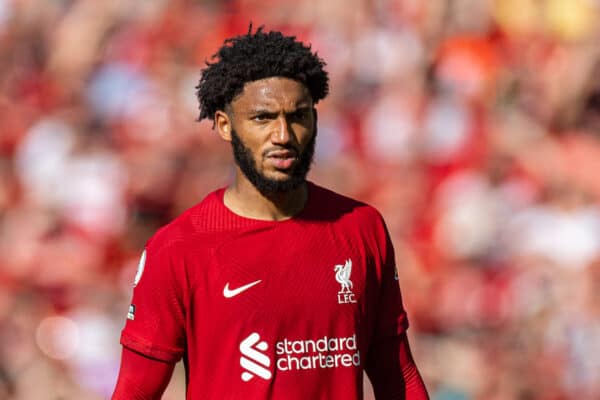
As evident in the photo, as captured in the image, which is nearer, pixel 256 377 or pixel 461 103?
pixel 256 377

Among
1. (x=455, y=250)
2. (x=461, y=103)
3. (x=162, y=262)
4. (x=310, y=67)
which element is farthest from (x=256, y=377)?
(x=461, y=103)

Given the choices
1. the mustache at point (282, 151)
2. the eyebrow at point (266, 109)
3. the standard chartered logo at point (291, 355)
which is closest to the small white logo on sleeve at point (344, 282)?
the standard chartered logo at point (291, 355)

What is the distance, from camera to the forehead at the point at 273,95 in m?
2.79

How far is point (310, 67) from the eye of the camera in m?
2.88

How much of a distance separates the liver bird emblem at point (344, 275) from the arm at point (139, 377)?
490mm

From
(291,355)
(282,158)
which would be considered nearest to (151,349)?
(291,355)

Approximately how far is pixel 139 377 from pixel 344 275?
587 millimetres

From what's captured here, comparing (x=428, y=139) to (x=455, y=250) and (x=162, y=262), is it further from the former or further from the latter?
(x=162, y=262)

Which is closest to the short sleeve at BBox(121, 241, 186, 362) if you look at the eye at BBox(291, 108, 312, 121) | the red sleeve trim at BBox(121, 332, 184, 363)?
the red sleeve trim at BBox(121, 332, 184, 363)

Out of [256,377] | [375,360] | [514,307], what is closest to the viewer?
[256,377]

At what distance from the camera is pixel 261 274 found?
280cm

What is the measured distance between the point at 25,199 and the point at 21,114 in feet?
1.48

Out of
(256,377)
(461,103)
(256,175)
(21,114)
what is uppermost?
(461,103)

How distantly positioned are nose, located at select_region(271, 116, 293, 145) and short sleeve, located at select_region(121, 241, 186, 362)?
0.39 m
